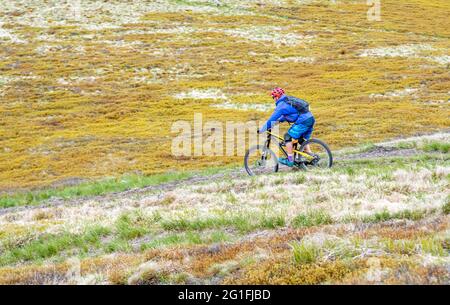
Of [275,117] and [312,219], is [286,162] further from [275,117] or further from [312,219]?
[312,219]

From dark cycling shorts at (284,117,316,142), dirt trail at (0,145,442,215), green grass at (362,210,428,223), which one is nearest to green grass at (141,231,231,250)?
green grass at (362,210,428,223)

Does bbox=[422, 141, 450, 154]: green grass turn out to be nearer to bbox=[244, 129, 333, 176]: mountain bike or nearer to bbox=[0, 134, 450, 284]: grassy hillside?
bbox=[244, 129, 333, 176]: mountain bike

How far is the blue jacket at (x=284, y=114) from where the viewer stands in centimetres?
1454

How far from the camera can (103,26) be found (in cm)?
7912

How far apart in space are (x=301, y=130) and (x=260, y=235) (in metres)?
7.88

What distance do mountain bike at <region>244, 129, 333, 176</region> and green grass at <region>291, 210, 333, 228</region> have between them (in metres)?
6.96

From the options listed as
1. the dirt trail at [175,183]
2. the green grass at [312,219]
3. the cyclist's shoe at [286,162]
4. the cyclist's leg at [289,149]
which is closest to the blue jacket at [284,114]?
the cyclist's leg at [289,149]

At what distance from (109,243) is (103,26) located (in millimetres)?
76528

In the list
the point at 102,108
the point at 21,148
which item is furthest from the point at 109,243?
the point at 102,108

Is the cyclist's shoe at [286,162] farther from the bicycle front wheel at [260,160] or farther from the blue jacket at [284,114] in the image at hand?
the blue jacket at [284,114]

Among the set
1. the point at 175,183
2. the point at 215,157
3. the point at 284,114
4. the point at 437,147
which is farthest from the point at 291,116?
the point at 215,157

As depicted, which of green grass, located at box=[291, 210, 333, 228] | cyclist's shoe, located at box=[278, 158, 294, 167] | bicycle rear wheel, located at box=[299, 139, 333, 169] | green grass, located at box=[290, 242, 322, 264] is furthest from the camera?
cyclist's shoe, located at box=[278, 158, 294, 167]

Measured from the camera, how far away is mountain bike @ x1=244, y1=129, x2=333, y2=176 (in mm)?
15586
